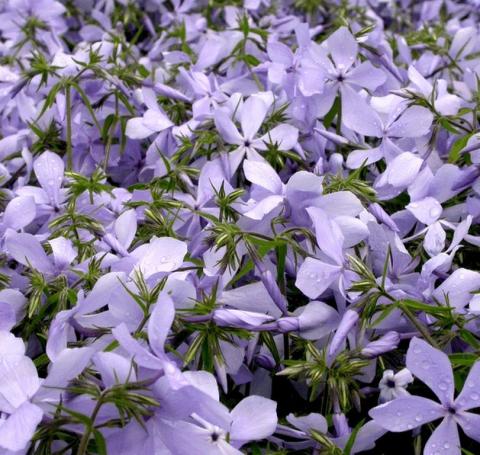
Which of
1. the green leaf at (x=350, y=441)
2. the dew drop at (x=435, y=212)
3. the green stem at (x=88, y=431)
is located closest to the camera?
the green stem at (x=88, y=431)

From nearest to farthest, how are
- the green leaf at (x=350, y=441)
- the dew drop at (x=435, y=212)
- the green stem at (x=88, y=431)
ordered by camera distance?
1. the green stem at (x=88, y=431)
2. the green leaf at (x=350, y=441)
3. the dew drop at (x=435, y=212)

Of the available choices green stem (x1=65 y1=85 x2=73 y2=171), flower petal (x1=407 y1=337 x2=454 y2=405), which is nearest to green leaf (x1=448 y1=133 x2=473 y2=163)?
flower petal (x1=407 y1=337 x2=454 y2=405)

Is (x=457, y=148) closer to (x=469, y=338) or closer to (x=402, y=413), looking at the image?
(x=469, y=338)

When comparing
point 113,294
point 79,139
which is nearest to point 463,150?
point 113,294

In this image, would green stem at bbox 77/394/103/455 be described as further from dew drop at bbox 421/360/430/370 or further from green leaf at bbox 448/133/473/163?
green leaf at bbox 448/133/473/163

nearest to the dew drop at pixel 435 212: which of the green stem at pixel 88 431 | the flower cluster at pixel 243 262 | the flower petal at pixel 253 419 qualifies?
the flower cluster at pixel 243 262

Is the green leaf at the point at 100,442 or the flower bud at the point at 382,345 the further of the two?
the flower bud at the point at 382,345

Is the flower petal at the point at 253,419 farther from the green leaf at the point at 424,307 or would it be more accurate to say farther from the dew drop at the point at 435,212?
the dew drop at the point at 435,212

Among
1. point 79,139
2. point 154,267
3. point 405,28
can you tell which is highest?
point 154,267

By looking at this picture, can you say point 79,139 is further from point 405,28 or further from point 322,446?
point 405,28
